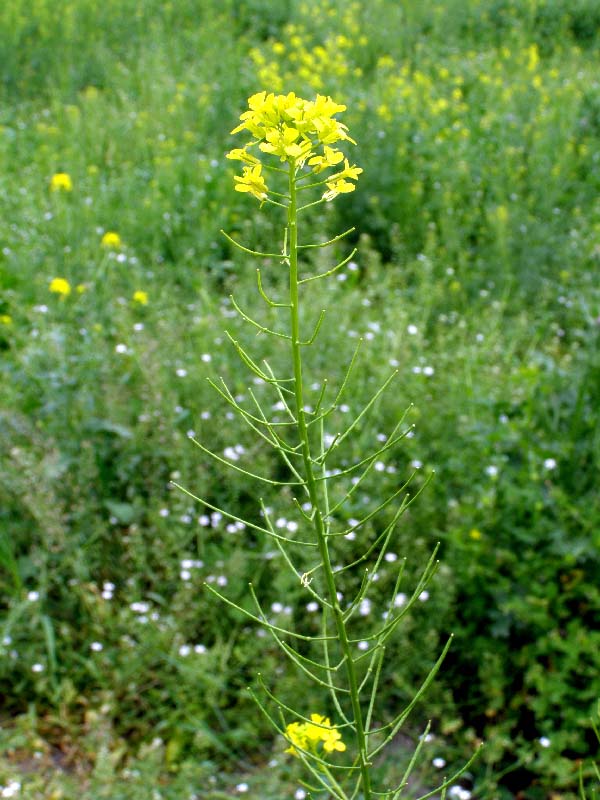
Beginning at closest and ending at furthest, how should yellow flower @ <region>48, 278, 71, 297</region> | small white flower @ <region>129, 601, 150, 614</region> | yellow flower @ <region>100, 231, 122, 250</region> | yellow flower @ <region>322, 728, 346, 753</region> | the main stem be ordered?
the main stem
yellow flower @ <region>322, 728, 346, 753</region>
small white flower @ <region>129, 601, 150, 614</region>
yellow flower @ <region>48, 278, 71, 297</region>
yellow flower @ <region>100, 231, 122, 250</region>

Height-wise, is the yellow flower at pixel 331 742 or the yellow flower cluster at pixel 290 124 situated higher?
the yellow flower cluster at pixel 290 124

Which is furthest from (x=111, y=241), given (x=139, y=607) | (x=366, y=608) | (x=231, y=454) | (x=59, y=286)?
(x=366, y=608)

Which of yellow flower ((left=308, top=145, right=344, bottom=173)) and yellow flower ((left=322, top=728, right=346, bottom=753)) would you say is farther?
yellow flower ((left=322, top=728, right=346, bottom=753))

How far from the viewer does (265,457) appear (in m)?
2.89

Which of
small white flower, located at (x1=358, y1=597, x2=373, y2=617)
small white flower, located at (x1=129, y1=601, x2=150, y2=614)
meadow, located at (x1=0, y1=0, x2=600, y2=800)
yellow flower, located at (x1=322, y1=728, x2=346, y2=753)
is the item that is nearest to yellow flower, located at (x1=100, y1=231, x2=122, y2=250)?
meadow, located at (x1=0, y1=0, x2=600, y2=800)

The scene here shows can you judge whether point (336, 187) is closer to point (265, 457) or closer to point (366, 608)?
point (366, 608)

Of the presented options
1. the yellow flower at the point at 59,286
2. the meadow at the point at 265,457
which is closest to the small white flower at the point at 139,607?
the meadow at the point at 265,457

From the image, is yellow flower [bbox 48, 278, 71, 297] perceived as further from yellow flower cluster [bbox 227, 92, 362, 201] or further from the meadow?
yellow flower cluster [bbox 227, 92, 362, 201]

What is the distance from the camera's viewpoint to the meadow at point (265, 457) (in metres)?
2.39

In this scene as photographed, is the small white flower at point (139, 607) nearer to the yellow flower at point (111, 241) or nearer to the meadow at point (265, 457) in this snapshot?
the meadow at point (265, 457)

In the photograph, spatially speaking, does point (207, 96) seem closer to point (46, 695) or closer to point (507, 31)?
point (507, 31)

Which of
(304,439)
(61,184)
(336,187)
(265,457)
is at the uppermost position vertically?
(336,187)

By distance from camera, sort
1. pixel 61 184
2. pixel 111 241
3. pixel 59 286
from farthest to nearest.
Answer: pixel 61 184
pixel 111 241
pixel 59 286

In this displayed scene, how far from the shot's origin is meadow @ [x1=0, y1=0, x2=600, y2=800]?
2.39 meters
